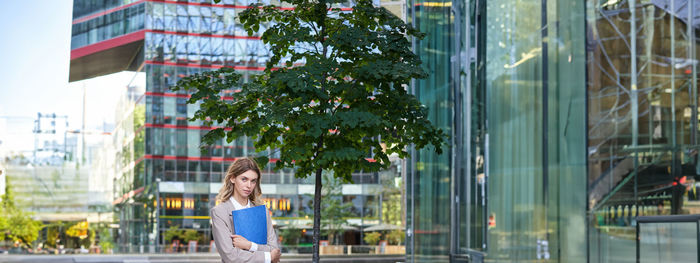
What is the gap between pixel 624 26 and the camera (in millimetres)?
9453

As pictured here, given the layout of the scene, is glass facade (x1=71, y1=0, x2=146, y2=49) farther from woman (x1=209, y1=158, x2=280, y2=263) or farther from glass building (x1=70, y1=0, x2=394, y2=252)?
woman (x1=209, y1=158, x2=280, y2=263)

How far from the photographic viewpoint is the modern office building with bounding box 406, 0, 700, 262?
27.7 feet

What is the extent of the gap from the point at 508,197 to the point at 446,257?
3688mm

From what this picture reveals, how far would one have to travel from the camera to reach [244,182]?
4.59 m

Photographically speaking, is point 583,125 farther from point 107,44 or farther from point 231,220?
point 107,44

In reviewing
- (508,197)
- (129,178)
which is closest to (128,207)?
(129,178)

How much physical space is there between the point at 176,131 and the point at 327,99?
4609 centimetres

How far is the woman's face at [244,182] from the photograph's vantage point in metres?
4.58

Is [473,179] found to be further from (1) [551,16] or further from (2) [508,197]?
(1) [551,16]

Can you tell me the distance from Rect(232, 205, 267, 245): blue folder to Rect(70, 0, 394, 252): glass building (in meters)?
45.6

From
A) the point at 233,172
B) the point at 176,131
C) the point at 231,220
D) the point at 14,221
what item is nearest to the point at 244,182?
the point at 233,172

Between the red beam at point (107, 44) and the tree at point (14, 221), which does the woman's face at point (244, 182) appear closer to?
the red beam at point (107, 44)

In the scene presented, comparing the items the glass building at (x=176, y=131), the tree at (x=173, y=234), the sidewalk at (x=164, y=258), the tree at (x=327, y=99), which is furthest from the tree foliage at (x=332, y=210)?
the tree at (x=327, y=99)

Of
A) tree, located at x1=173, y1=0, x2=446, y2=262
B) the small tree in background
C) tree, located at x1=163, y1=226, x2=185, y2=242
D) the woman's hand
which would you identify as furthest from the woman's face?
tree, located at x1=163, y1=226, x2=185, y2=242
